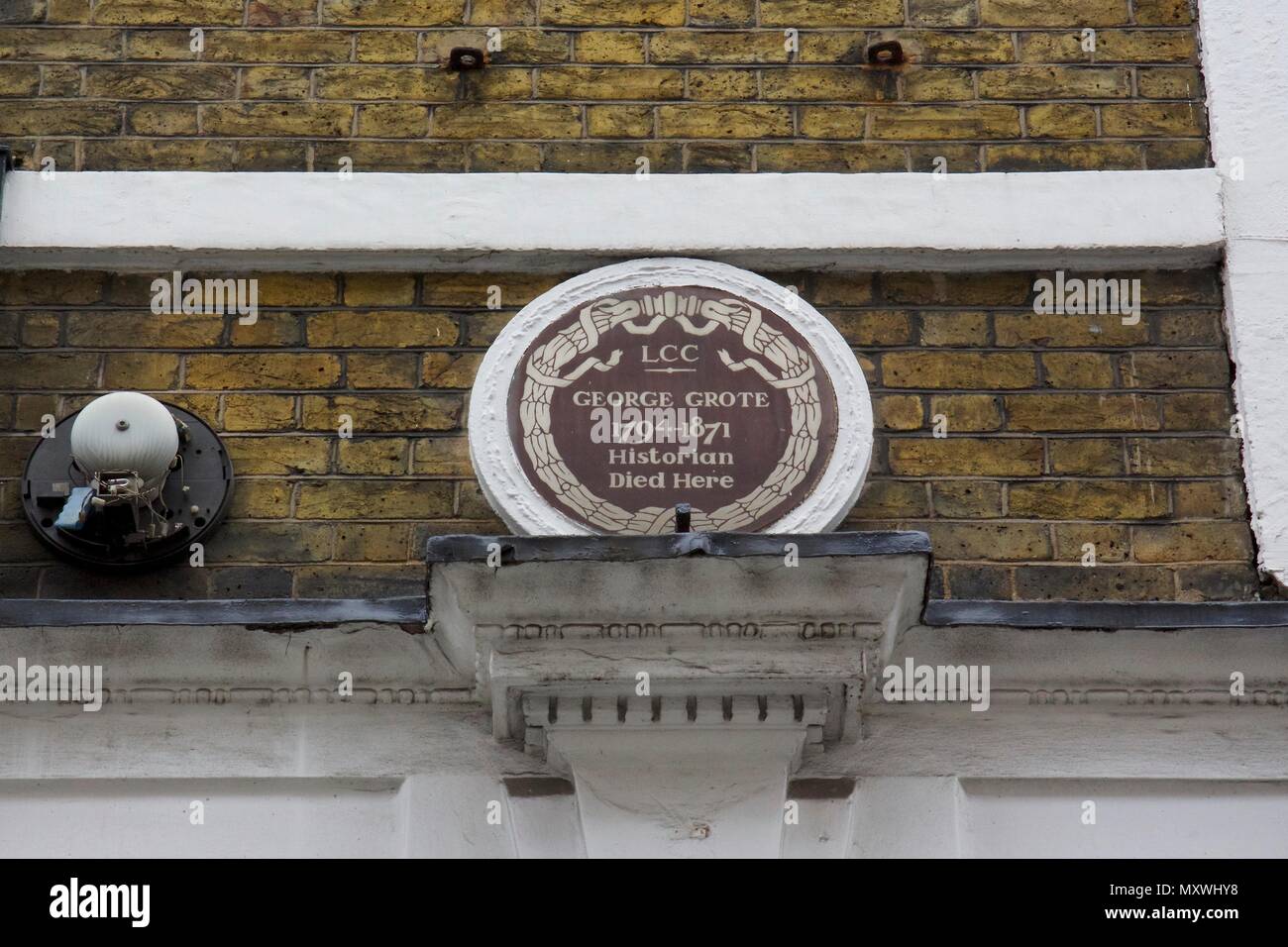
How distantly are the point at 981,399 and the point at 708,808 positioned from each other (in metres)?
1.30

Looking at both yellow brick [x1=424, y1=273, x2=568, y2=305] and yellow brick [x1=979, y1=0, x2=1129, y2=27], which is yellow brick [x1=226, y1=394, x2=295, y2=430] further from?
yellow brick [x1=979, y1=0, x2=1129, y2=27]

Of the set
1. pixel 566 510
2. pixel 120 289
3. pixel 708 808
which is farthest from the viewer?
pixel 120 289

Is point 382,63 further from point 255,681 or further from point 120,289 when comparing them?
point 255,681

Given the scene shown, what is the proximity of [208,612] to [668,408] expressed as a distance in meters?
1.19

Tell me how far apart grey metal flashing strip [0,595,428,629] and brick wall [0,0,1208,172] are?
139 cm

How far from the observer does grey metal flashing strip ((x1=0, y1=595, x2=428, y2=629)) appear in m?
4.69

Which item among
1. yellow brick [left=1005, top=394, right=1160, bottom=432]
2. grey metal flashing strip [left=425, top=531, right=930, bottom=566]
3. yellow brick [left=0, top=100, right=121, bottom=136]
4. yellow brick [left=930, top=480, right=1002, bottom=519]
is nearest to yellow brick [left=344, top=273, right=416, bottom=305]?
yellow brick [left=0, top=100, right=121, bottom=136]

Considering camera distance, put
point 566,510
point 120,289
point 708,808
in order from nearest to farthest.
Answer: point 708,808
point 566,510
point 120,289

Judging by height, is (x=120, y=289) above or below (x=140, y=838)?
above

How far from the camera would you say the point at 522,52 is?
5840mm

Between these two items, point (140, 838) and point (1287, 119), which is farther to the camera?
point (1287, 119)

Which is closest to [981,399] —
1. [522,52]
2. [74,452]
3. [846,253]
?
[846,253]

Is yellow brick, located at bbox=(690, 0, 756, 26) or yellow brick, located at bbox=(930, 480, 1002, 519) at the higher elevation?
A: yellow brick, located at bbox=(690, 0, 756, 26)

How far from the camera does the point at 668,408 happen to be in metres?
5.22
